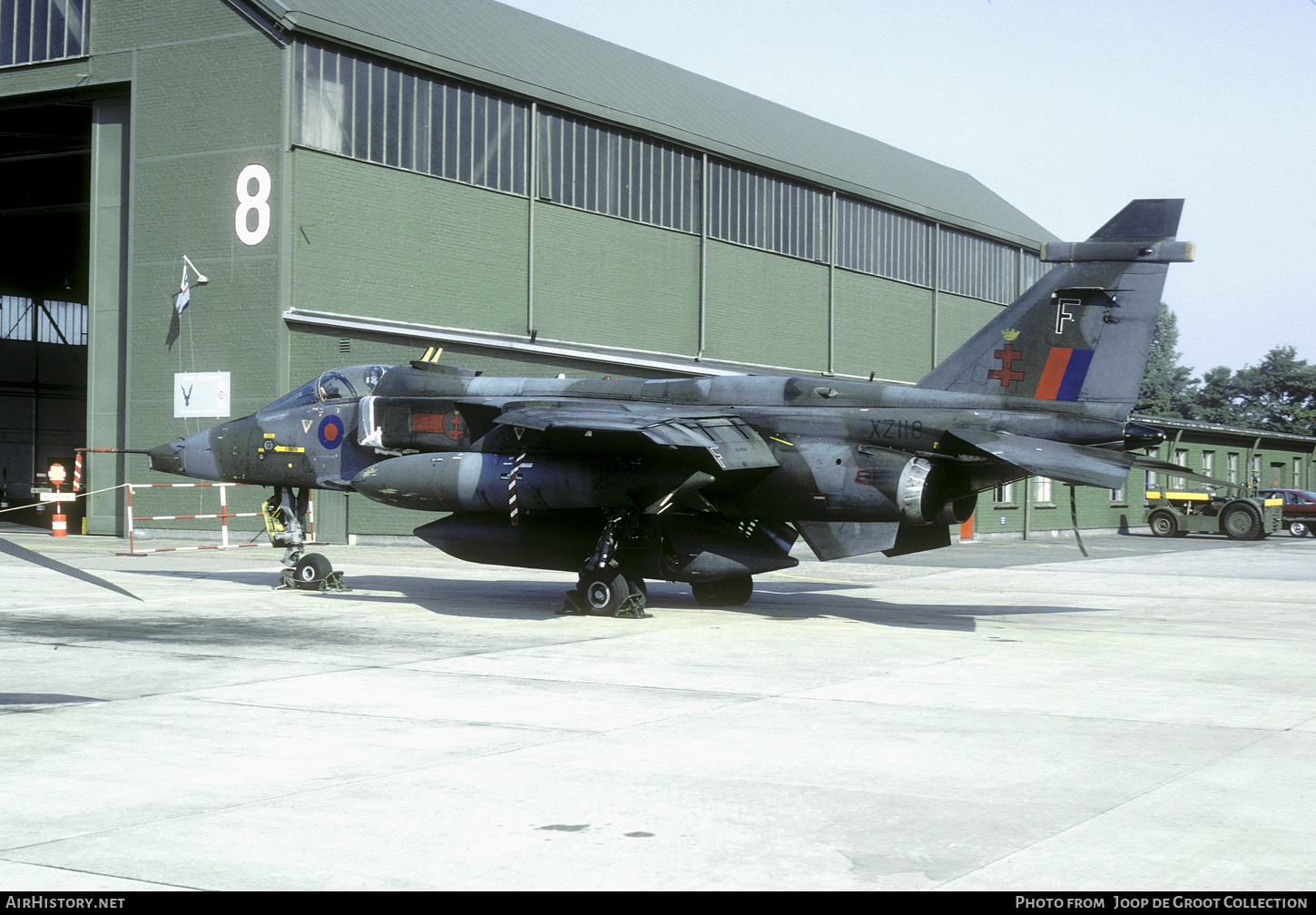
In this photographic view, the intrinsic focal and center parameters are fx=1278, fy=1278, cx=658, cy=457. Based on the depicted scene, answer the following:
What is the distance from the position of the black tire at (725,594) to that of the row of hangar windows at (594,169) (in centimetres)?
Result: 1660

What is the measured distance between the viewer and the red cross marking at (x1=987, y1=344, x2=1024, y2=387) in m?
14.9

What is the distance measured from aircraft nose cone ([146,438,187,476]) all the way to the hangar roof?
44.3ft

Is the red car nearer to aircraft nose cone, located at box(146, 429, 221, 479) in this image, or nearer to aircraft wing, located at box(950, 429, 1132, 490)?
aircraft wing, located at box(950, 429, 1132, 490)

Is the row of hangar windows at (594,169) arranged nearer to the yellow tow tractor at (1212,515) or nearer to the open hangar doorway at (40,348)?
the yellow tow tractor at (1212,515)

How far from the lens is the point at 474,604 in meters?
16.3

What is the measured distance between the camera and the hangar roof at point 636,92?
2997 cm

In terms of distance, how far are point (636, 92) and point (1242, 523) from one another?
2344 centimetres

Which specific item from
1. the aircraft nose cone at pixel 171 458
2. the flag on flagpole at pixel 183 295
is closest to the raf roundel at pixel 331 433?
the aircraft nose cone at pixel 171 458

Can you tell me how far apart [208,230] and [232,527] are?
682 cm

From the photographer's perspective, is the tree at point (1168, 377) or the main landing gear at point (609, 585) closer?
the main landing gear at point (609, 585)

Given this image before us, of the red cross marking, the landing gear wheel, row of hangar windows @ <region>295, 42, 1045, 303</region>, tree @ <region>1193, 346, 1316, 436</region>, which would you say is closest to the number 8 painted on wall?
row of hangar windows @ <region>295, 42, 1045, 303</region>

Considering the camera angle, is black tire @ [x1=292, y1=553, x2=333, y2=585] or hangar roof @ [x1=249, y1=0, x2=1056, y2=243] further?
hangar roof @ [x1=249, y1=0, x2=1056, y2=243]

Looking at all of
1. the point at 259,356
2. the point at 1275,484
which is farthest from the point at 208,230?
the point at 1275,484
